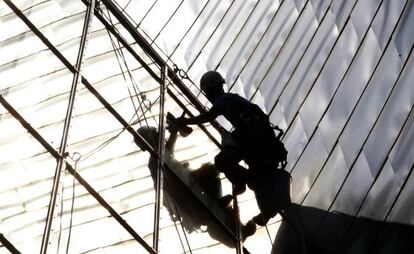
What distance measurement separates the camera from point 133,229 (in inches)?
355

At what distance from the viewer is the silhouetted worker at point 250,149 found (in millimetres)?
10297

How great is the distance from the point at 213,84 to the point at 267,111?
2257 mm

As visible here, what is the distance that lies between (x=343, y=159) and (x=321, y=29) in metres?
2.07

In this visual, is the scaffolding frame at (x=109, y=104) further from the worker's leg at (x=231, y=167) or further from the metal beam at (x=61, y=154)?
the worker's leg at (x=231, y=167)

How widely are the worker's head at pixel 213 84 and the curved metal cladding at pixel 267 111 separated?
81cm

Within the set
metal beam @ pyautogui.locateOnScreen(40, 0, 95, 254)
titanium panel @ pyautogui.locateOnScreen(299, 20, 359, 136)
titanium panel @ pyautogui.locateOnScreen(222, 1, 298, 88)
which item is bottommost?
metal beam @ pyautogui.locateOnScreen(40, 0, 95, 254)

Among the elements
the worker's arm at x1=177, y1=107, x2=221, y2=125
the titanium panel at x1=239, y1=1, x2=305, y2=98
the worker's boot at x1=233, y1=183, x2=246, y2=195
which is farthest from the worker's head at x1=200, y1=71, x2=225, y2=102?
the titanium panel at x1=239, y1=1, x2=305, y2=98

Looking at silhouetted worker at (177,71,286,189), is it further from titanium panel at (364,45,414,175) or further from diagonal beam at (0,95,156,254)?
diagonal beam at (0,95,156,254)

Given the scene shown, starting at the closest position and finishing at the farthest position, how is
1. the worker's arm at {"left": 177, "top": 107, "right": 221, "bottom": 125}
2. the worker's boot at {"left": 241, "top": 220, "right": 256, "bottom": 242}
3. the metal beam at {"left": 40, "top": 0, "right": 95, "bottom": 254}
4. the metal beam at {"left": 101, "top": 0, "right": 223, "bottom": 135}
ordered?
1. the metal beam at {"left": 40, "top": 0, "right": 95, "bottom": 254}
2. the worker's arm at {"left": 177, "top": 107, "right": 221, "bottom": 125}
3. the worker's boot at {"left": 241, "top": 220, "right": 256, "bottom": 242}
4. the metal beam at {"left": 101, "top": 0, "right": 223, "bottom": 135}

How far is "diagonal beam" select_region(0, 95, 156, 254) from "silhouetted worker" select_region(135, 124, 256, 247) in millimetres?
833

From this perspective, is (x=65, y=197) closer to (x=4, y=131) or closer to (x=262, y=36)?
(x=4, y=131)

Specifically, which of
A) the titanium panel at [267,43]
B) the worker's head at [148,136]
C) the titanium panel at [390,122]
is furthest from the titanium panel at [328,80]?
the worker's head at [148,136]

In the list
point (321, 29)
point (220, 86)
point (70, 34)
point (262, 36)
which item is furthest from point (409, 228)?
point (70, 34)

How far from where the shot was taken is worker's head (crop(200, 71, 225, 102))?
10781 mm
